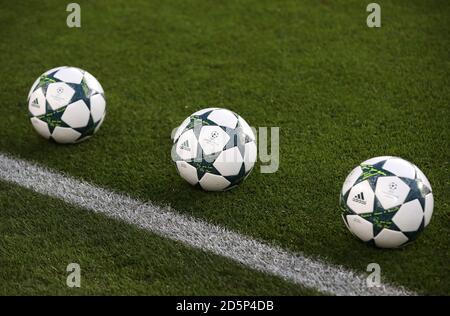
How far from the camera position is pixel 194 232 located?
476 cm

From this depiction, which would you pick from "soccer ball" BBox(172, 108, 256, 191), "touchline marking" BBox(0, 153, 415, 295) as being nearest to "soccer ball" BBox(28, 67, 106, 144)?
"touchline marking" BBox(0, 153, 415, 295)

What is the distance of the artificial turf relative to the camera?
192 inches

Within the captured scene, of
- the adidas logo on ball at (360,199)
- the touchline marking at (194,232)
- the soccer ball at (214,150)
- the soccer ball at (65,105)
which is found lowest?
the touchline marking at (194,232)

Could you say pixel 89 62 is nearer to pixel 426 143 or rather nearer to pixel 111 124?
pixel 111 124

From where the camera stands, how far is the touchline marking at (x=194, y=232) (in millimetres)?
4270

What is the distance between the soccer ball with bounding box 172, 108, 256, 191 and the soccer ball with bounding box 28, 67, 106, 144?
40.6 inches

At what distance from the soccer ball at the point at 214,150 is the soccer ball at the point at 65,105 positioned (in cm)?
103

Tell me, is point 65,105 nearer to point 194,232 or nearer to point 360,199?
point 194,232

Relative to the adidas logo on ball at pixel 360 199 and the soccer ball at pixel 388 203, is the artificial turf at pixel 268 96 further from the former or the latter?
the adidas logo on ball at pixel 360 199

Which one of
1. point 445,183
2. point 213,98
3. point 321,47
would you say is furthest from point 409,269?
point 321,47

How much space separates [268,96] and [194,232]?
7.41 feet

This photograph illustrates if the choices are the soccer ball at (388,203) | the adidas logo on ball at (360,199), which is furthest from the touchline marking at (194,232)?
the adidas logo on ball at (360,199)

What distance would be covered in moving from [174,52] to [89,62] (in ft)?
3.23

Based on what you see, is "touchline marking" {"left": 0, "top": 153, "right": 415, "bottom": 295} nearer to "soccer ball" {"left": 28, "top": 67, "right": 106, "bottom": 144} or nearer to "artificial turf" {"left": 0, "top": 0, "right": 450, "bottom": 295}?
"artificial turf" {"left": 0, "top": 0, "right": 450, "bottom": 295}
